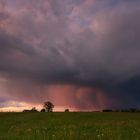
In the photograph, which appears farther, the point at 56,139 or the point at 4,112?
the point at 4,112

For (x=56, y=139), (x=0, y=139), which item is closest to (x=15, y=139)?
(x=0, y=139)

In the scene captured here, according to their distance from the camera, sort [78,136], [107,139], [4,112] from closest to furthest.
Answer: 1. [107,139]
2. [78,136]
3. [4,112]

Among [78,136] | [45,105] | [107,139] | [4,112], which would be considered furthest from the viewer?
[45,105]

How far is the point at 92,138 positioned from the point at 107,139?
0.93 m

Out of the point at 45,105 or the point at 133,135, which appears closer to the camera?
the point at 133,135

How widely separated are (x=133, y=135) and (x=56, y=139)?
5.10 metres

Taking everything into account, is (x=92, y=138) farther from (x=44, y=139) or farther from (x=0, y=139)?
(x=0, y=139)

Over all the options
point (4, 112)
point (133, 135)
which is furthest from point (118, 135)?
point (4, 112)

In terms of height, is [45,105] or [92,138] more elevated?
[45,105]

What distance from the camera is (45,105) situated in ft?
332

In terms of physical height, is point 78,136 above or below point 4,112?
below

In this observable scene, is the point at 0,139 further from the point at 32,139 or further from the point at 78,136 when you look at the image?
the point at 78,136

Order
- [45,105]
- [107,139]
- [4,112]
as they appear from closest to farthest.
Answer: [107,139]
[4,112]
[45,105]

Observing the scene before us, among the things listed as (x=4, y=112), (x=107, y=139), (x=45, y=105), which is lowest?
(x=107, y=139)
